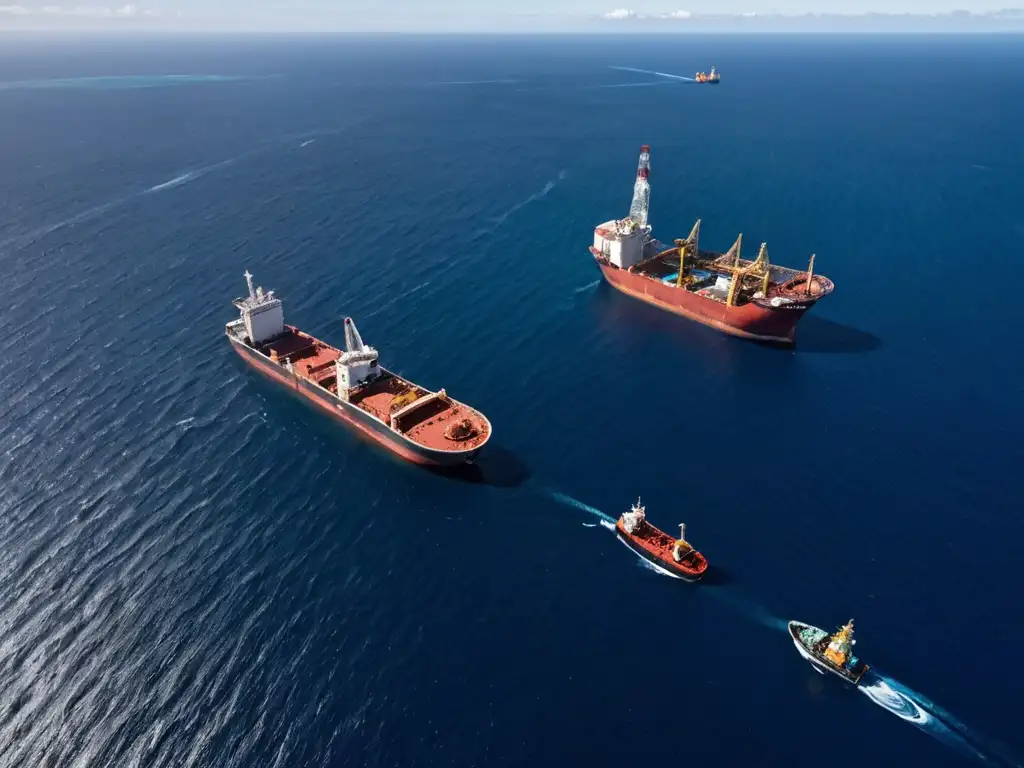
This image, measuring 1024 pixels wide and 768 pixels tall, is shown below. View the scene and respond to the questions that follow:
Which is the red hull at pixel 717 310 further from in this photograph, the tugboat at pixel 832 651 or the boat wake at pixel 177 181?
the boat wake at pixel 177 181

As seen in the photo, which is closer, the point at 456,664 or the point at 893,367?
the point at 456,664

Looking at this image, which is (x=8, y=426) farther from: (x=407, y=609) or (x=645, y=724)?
(x=645, y=724)

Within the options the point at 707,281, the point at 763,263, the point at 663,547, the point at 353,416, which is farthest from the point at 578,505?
the point at 763,263

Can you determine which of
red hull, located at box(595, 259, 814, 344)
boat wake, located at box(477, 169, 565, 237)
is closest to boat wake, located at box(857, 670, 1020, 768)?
red hull, located at box(595, 259, 814, 344)

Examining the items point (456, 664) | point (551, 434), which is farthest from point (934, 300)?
point (456, 664)

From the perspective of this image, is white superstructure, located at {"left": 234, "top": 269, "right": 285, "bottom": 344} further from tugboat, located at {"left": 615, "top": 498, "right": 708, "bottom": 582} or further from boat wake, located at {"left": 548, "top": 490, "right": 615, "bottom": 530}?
tugboat, located at {"left": 615, "top": 498, "right": 708, "bottom": 582}

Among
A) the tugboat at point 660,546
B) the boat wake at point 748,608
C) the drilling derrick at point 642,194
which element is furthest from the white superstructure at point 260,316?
the boat wake at point 748,608

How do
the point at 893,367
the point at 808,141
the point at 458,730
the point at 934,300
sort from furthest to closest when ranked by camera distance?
the point at 808,141
the point at 934,300
the point at 893,367
the point at 458,730

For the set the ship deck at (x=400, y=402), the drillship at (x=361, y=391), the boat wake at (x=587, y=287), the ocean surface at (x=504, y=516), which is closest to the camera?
the ocean surface at (x=504, y=516)
